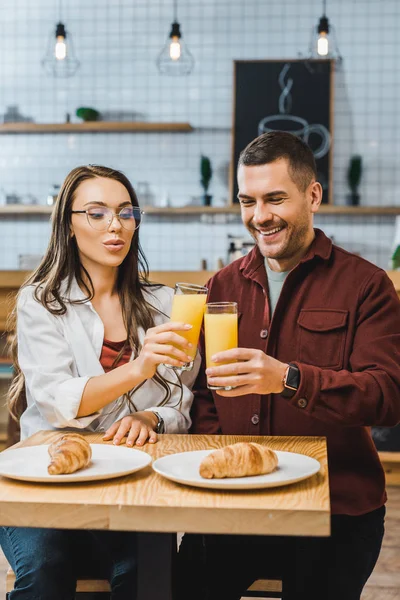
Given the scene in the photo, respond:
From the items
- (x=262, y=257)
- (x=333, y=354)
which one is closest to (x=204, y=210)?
(x=262, y=257)

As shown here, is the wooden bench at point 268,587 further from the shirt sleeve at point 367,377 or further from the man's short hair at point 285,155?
the man's short hair at point 285,155

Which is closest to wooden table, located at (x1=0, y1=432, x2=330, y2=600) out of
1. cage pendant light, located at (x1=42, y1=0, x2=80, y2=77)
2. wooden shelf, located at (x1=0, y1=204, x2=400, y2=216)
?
wooden shelf, located at (x1=0, y1=204, x2=400, y2=216)

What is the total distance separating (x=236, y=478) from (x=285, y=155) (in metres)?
1.05

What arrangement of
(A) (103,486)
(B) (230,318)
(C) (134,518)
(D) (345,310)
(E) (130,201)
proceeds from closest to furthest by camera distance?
1. (C) (134,518)
2. (A) (103,486)
3. (B) (230,318)
4. (D) (345,310)
5. (E) (130,201)

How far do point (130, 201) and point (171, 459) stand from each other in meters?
0.96

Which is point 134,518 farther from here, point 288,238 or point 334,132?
point 334,132

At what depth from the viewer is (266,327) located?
213 centimetres

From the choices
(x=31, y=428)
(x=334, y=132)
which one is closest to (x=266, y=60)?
(x=334, y=132)

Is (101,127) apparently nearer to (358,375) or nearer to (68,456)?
(358,375)

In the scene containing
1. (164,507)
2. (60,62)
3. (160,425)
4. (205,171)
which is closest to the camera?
(164,507)

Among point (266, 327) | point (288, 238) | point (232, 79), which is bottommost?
point (266, 327)

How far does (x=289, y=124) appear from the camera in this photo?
607 cm

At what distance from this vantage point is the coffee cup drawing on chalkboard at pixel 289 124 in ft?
19.8

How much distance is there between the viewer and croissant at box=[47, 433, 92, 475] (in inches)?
55.9
